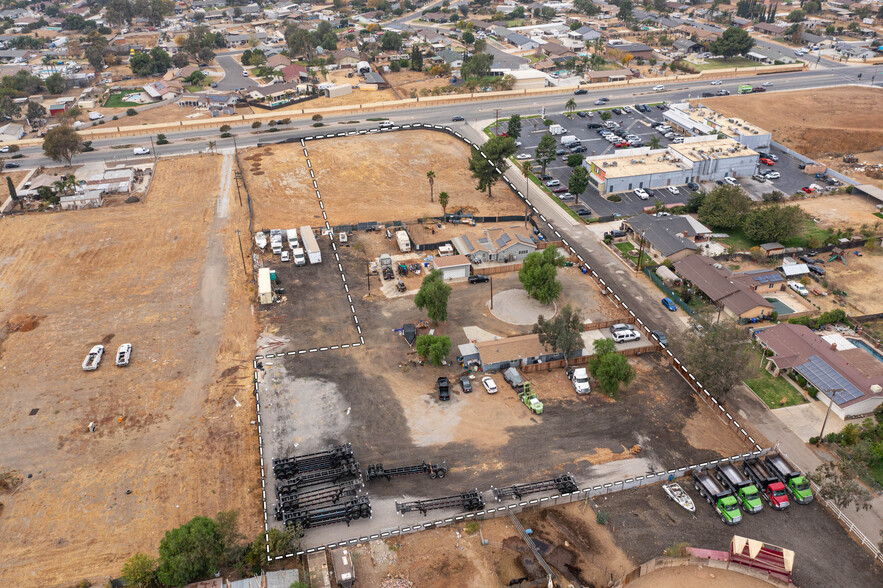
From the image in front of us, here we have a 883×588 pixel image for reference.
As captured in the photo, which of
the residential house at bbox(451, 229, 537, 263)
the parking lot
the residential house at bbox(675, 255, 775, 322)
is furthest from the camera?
the parking lot

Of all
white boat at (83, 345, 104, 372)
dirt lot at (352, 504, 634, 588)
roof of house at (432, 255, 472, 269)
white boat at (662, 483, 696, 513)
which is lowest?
dirt lot at (352, 504, 634, 588)

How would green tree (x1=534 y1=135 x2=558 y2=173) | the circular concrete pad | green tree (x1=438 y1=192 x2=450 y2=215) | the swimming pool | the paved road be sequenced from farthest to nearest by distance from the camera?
1. the paved road
2. green tree (x1=534 y1=135 x2=558 y2=173)
3. green tree (x1=438 y1=192 x2=450 y2=215)
4. the circular concrete pad
5. the swimming pool

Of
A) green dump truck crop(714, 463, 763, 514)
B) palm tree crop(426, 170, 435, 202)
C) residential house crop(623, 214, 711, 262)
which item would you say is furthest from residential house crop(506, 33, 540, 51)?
green dump truck crop(714, 463, 763, 514)

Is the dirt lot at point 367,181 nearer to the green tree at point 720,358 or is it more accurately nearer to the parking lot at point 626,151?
the parking lot at point 626,151

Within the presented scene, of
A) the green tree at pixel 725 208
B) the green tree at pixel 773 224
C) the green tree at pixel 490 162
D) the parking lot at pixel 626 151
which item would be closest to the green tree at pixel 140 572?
the green tree at pixel 490 162

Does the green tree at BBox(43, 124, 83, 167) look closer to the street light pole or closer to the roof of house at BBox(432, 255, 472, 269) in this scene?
the roof of house at BBox(432, 255, 472, 269)

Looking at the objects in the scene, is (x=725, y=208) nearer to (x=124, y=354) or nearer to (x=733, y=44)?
(x=124, y=354)

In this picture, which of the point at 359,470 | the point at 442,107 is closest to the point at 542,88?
the point at 442,107
